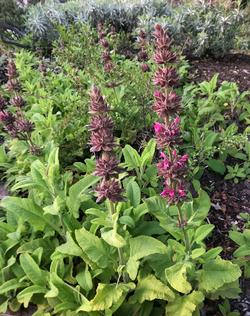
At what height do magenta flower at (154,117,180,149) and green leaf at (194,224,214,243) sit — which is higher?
magenta flower at (154,117,180,149)

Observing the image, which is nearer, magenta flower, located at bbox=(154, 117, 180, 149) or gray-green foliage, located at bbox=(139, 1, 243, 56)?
magenta flower, located at bbox=(154, 117, 180, 149)

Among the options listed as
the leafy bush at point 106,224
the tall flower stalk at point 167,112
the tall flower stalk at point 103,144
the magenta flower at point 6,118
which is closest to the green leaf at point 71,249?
the leafy bush at point 106,224

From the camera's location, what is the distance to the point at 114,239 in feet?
8.88

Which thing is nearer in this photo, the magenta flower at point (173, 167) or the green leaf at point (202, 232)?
A: the magenta flower at point (173, 167)

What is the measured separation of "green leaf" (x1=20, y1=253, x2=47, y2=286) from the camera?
10.4ft

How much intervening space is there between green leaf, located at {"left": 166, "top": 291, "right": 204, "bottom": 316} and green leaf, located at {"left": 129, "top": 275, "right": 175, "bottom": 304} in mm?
58

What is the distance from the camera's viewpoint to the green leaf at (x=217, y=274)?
2.85 m

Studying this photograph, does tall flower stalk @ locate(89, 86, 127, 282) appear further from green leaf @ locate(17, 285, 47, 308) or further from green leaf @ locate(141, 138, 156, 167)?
green leaf @ locate(141, 138, 156, 167)

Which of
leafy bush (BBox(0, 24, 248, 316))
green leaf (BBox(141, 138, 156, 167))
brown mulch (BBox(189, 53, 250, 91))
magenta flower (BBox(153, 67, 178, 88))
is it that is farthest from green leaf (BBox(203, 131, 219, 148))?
magenta flower (BBox(153, 67, 178, 88))

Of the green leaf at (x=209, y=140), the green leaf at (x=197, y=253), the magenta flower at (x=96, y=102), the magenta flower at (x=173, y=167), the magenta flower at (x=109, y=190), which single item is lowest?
the green leaf at (x=197, y=253)

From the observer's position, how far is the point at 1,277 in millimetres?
3330

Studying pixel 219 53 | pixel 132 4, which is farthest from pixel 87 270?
pixel 132 4

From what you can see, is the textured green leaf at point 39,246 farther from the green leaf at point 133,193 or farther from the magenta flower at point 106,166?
the magenta flower at point 106,166

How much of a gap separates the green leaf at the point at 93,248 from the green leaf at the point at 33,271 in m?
0.37
